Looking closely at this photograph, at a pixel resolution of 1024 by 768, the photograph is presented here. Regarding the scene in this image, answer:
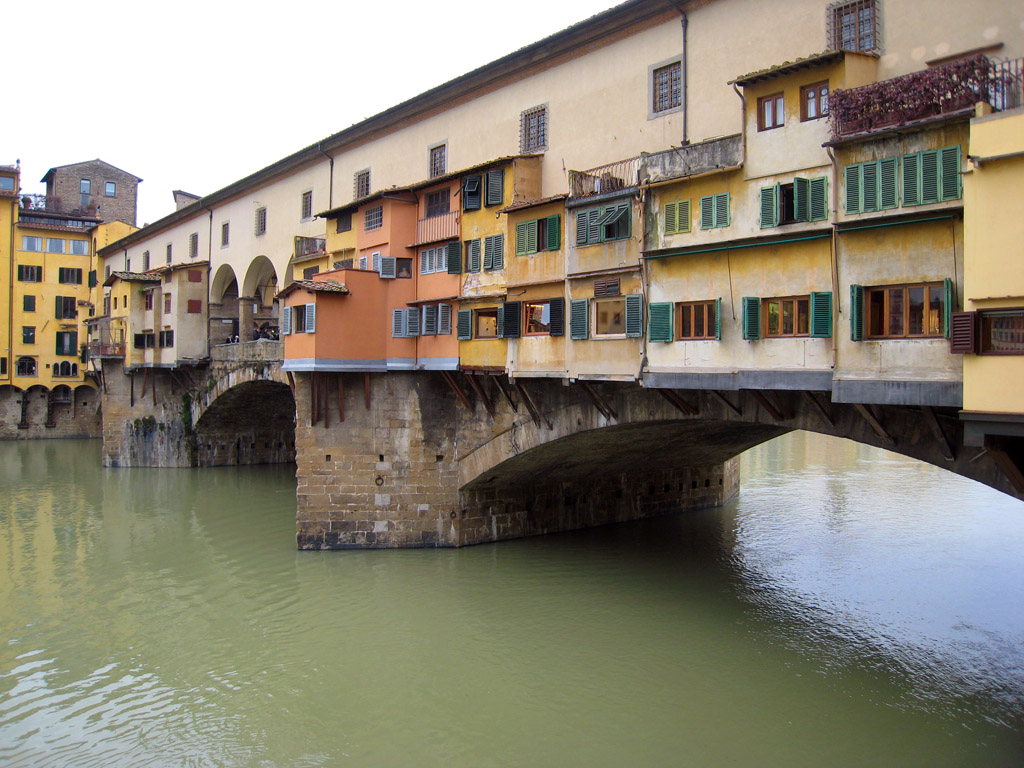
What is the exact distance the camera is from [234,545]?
79.3 ft

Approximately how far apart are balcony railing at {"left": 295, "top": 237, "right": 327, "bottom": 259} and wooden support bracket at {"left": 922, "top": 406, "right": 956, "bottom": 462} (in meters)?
21.7

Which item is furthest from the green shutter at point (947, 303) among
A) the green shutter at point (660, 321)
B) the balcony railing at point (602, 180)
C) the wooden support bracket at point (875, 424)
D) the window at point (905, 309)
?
the balcony railing at point (602, 180)

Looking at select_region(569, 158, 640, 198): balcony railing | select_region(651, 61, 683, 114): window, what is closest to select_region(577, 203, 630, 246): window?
select_region(569, 158, 640, 198): balcony railing

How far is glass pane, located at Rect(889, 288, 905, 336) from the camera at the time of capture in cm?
1162

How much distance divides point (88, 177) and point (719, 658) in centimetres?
6009

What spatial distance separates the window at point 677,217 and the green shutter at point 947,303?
187 inches

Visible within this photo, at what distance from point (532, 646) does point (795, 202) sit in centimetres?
952

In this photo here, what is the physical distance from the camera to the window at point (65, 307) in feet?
183

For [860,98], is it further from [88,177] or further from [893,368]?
[88,177]

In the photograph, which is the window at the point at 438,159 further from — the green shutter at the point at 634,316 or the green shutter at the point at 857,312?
the green shutter at the point at 857,312

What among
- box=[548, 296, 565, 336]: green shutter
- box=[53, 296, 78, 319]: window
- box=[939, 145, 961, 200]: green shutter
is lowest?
box=[548, 296, 565, 336]: green shutter

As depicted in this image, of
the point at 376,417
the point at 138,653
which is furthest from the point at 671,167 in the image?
the point at 138,653

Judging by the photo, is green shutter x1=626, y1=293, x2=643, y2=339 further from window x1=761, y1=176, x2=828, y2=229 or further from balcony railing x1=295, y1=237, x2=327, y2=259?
balcony railing x1=295, y1=237, x2=327, y2=259

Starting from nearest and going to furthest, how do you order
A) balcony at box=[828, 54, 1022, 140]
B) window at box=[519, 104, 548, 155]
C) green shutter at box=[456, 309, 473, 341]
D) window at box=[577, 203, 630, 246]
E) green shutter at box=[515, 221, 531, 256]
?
1. balcony at box=[828, 54, 1022, 140]
2. window at box=[577, 203, 630, 246]
3. green shutter at box=[515, 221, 531, 256]
4. window at box=[519, 104, 548, 155]
5. green shutter at box=[456, 309, 473, 341]
